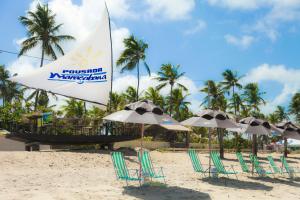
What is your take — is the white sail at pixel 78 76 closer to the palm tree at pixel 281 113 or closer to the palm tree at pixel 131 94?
the palm tree at pixel 131 94

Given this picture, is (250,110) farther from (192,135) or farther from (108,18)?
(108,18)

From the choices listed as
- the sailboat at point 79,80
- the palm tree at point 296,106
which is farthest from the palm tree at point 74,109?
the palm tree at point 296,106

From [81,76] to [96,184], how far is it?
1251cm

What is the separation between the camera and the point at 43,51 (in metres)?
37.3

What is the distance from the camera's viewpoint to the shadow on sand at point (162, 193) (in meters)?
9.57

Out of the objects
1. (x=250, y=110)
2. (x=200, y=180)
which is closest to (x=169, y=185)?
(x=200, y=180)

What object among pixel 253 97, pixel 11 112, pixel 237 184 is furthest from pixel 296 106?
pixel 237 184

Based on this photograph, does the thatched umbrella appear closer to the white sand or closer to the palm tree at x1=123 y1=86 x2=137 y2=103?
the white sand

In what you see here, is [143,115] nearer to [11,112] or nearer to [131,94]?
[11,112]

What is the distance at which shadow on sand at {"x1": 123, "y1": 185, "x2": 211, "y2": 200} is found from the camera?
9569mm

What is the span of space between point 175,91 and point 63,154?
31122 millimetres

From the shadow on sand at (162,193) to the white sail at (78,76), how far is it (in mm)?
12144

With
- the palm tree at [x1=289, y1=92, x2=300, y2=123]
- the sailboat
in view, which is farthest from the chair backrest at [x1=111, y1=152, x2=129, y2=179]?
the palm tree at [x1=289, y1=92, x2=300, y2=123]

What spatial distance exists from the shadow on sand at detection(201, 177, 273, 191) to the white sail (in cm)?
1075
